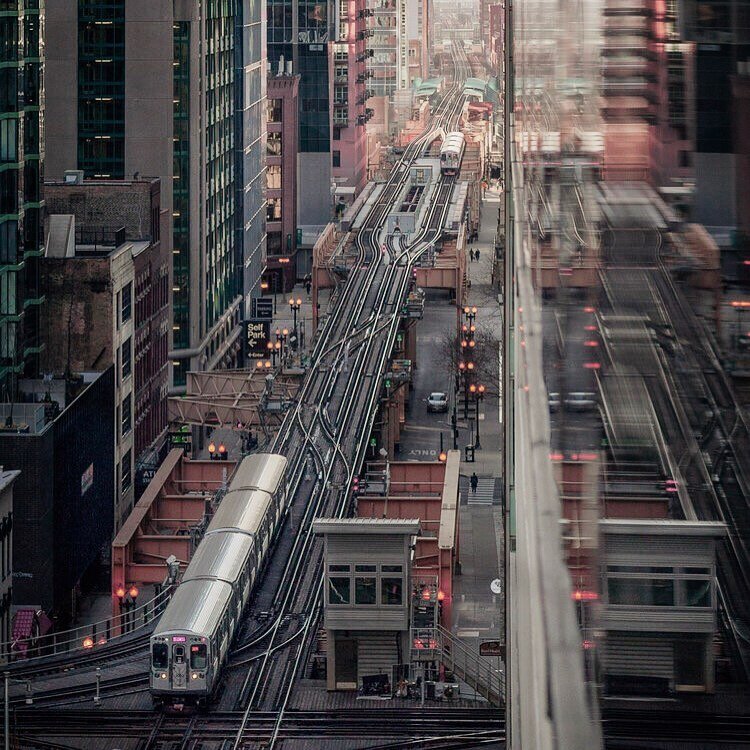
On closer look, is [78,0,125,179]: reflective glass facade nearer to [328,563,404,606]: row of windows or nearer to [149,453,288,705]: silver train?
[149,453,288,705]: silver train

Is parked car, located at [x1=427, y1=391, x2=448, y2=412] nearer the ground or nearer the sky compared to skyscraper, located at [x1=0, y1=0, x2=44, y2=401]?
nearer the ground

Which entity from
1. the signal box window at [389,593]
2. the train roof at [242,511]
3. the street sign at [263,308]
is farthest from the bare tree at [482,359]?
the signal box window at [389,593]

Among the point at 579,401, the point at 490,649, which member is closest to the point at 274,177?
the point at 490,649

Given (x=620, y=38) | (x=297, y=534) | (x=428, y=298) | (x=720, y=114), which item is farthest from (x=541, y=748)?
(x=428, y=298)

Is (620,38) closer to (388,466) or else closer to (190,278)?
(388,466)

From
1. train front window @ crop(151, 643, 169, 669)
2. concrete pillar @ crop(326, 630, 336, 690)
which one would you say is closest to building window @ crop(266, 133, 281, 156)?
concrete pillar @ crop(326, 630, 336, 690)

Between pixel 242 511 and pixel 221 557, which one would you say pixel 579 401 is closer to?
pixel 221 557

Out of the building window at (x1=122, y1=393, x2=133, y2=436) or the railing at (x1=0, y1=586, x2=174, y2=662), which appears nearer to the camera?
the railing at (x1=0, y1=586, x2=174, y2=662)

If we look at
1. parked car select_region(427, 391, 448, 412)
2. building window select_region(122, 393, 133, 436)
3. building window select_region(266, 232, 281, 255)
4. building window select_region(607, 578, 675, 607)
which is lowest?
parked car select_region(427, 391, 448, 412)
